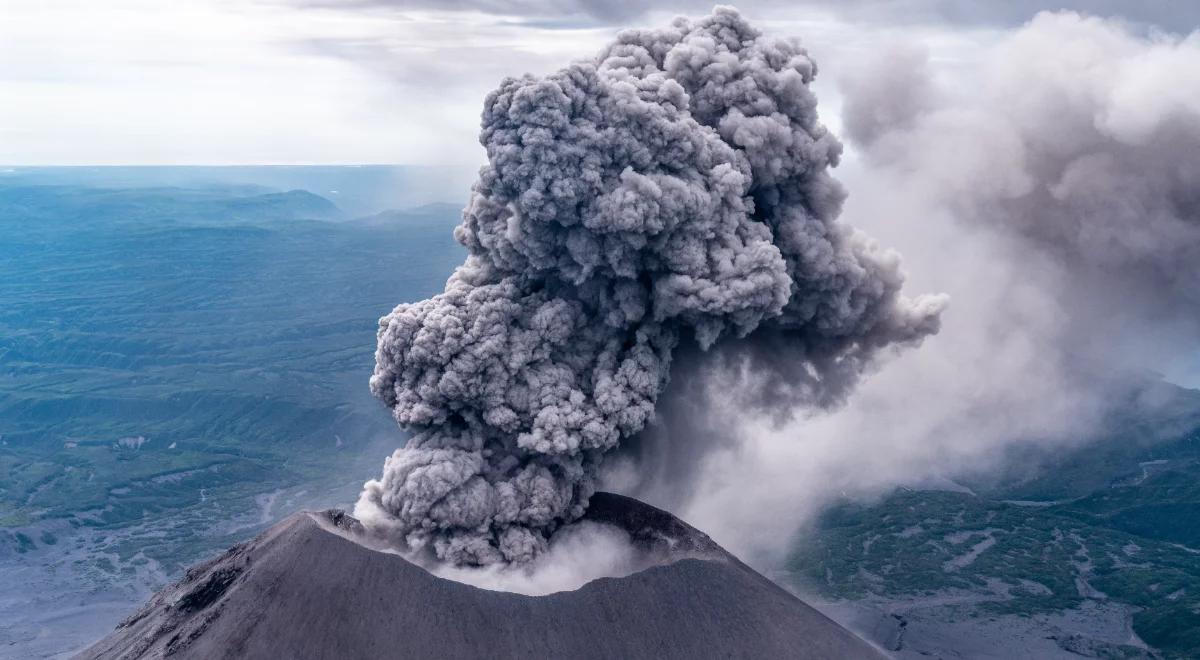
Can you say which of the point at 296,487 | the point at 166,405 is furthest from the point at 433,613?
the point at 166,405

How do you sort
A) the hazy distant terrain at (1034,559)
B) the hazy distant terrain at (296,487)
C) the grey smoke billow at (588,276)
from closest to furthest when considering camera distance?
1. the grey smoke billow at (588,276)
2. the hazy distant terrain at (1034,559)
3. the hazy distant terrain at (296,487)

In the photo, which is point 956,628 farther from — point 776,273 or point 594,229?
point 594,229

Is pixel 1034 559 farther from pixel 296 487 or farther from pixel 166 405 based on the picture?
pixel 166 405

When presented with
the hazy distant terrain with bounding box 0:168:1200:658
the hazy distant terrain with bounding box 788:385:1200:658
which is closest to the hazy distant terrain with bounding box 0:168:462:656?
the hazy distant terrain with bounding box 0:168:1200:658

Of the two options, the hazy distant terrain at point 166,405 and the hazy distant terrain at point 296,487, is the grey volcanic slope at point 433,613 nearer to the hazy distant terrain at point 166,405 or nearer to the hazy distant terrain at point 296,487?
the hazy distant terrain at point 296,487

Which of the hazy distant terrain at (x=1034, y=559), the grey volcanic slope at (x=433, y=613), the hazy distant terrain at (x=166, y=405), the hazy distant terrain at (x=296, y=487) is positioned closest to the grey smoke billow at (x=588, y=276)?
the grey volcanic slope at (x=433, y=613)

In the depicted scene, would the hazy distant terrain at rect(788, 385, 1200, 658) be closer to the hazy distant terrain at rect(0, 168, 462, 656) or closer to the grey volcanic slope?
the grey volcanic slope
